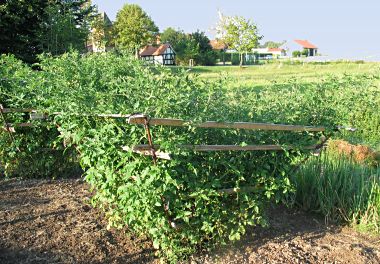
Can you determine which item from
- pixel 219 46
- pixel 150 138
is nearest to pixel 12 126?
pixel 150 138

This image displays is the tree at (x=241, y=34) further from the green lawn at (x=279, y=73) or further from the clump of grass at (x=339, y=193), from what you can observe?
the clump of grass at (x=339, y=193)

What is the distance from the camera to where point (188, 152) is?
246 centimetres

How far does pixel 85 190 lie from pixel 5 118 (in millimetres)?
1349

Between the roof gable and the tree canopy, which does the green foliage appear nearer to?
the tree canopy

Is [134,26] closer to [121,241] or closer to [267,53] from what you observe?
[121,241]

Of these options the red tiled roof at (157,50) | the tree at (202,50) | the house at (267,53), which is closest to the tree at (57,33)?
the tree at (202,50)

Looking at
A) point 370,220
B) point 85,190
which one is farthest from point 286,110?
point 85,190

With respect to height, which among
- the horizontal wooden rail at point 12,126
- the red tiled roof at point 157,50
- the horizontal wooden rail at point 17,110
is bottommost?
the horizontal wooden rail at point 12,126

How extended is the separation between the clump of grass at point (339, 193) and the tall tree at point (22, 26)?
16.2 metres

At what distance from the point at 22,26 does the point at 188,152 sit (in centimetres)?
1871

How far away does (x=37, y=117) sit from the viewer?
167 inches

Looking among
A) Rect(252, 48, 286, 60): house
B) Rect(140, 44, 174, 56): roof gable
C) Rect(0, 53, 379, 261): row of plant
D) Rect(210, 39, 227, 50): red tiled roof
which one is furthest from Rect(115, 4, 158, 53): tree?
Rect(0, 53, 379, 261): row of plant

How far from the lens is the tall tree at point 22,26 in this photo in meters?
17.6

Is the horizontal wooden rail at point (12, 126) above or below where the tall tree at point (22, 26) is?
below
